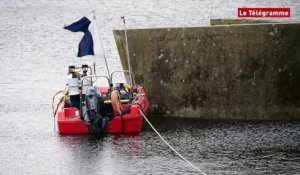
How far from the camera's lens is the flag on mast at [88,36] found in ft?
75.4

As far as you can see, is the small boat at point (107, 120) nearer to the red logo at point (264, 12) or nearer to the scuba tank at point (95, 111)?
the scuba tank at point (95, 111)

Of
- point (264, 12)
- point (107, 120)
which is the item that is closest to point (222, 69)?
point (264, 12)

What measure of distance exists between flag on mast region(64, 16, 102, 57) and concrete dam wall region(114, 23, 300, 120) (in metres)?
0.77

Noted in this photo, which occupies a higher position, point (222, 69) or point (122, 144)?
point (222, 69)

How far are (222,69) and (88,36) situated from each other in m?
3.84

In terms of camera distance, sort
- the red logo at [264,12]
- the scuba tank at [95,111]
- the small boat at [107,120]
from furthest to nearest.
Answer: the red logo at [264,12], the small boat at [107,120], the scuba tank at [95,111]

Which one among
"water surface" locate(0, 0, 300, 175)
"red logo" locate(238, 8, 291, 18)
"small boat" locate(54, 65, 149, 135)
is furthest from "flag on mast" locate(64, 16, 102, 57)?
"red logo" locate(238, 8, 291, 18)

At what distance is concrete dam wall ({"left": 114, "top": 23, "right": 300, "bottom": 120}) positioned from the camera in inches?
886

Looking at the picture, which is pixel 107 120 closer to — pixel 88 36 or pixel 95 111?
pixel 95 111

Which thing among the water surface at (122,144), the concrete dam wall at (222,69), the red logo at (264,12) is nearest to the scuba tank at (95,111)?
the water surface at (122,144)

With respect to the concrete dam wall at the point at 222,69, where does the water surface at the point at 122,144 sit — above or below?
below

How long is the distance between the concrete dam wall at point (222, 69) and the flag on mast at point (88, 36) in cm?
77

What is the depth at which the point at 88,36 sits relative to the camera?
2311 centimetres

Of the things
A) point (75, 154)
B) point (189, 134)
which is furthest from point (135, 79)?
point (75, 154)
